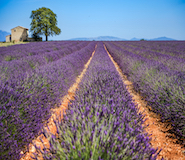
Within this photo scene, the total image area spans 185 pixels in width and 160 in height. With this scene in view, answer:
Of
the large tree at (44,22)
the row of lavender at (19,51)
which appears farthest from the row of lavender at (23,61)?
the large tree at (44,22)

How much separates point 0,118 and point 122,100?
5.42ft

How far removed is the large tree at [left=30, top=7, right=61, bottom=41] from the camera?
34.5 meters

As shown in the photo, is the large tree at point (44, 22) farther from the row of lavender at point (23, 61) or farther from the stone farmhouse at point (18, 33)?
the row of lavender at point (23, 61)

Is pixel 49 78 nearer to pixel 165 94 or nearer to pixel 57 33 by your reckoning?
pixel 165 94

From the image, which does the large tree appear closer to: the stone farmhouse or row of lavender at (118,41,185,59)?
the stone farmhouse

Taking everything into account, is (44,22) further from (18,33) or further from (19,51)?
(19,51)

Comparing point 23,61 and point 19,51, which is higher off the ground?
point 19,51

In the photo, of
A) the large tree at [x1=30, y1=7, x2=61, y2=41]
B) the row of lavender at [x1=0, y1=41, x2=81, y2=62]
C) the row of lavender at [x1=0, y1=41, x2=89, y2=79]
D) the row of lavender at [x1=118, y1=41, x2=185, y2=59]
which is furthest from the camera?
the large tree at [x1=30, y1=7, x2=61, y2=41]

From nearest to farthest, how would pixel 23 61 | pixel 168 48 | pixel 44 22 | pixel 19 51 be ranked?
pixel 23 61 → pixel 19 51 → pixel 168 48 → pixel 44 22

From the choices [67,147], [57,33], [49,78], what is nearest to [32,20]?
[57,33]

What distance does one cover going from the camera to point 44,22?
34.5 meters

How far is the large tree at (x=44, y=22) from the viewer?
34528mm

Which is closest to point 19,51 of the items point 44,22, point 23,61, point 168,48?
point 23,61

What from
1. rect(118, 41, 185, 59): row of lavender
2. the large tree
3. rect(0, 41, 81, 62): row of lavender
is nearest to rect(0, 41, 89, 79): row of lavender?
rect(0, 41, 81, 62): row of lavender
